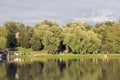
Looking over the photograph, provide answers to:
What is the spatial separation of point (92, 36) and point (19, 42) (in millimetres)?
22494

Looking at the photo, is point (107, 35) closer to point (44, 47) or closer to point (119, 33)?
point (119, 33)

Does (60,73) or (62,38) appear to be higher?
(62,38)

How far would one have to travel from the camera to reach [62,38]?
94.9 m

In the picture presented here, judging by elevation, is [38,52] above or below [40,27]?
below

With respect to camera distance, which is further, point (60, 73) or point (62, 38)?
point (62, 38)

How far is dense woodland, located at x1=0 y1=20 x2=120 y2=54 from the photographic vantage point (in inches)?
3536

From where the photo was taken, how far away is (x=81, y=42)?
293 ft

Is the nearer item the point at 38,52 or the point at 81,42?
the point at 81,42

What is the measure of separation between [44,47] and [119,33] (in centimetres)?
2152

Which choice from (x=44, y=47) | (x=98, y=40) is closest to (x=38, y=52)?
(x=44, y=47)

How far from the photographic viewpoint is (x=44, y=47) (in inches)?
3625

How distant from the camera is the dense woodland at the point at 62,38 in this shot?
89.8m

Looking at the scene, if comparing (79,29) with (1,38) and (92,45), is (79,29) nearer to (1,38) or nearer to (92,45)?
(92,45)

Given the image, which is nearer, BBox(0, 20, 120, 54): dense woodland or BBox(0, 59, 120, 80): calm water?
BBox(0, 59, 120, 80): calm water
